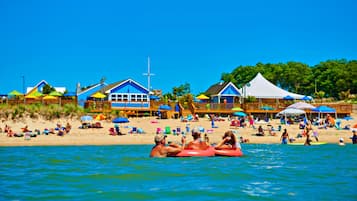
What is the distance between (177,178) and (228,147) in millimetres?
5834

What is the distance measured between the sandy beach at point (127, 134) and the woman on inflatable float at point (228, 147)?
10.8 m

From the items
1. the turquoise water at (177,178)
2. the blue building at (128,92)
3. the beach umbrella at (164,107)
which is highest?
the blue building at (128,92)

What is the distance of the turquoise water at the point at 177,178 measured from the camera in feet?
38.9

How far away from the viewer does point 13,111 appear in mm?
36094

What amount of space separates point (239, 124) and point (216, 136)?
5.05 meters

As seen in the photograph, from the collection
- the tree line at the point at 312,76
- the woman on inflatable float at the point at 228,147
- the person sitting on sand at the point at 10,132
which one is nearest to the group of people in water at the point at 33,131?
the person sitting on sand at the point at 10,132

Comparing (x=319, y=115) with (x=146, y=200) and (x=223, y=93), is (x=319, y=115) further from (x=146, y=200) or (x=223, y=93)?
(x=146, y=200)

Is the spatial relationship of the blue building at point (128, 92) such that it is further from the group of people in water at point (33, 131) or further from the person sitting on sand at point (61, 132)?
the person sitting on sand at point (61, 132)

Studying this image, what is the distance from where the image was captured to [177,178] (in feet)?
48.0

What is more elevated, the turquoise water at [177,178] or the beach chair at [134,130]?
the beach chair at [134,130]

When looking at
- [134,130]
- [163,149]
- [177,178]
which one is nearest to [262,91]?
[134,130]

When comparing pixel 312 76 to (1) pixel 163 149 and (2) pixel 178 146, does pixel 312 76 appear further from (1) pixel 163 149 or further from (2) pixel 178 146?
(1) pixel 163 149

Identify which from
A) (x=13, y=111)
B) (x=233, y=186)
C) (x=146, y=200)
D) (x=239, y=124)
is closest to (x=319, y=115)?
(x=239, y=124)

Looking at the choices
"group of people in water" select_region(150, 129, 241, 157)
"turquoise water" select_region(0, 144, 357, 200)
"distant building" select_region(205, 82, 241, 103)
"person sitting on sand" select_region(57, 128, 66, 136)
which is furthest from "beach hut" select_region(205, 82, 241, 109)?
"group of people in water" select_region(150, 129, 241, 157)
